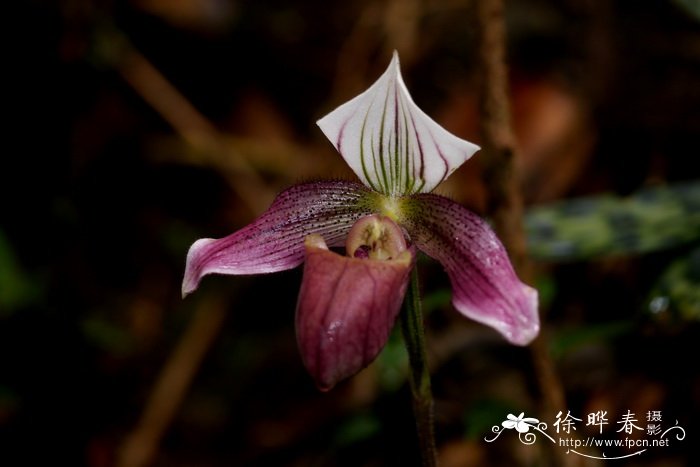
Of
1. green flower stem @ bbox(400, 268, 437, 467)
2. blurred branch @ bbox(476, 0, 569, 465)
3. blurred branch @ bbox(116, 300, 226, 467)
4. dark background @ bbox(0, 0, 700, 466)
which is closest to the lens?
green flower stem @ bbox(400, 268, 437, 467)

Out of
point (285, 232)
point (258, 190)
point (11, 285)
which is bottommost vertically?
point (285, 232)

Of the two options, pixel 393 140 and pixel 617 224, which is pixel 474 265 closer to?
pixel 393 140

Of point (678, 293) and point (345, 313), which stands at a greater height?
point (678, 293)

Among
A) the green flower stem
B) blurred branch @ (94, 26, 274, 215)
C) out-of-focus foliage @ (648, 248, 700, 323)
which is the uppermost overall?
blurred branch @ (94, 26, 274, 215)


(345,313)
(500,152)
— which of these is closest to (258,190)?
(500,152)

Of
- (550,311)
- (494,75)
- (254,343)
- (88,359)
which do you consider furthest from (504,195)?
(88,359)

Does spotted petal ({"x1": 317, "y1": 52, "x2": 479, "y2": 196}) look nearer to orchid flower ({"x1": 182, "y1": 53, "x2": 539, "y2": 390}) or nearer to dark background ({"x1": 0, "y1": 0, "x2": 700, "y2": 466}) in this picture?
orchid flower ({"x1": 182, "y1": 53, "x2": 539, "y2": 390})

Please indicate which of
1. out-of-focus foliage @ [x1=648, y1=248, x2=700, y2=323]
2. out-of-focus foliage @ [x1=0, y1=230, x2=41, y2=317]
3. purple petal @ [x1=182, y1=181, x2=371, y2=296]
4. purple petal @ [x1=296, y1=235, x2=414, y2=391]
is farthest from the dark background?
purple petal @ [x1=296, y1=235, x2=414, y2=391]

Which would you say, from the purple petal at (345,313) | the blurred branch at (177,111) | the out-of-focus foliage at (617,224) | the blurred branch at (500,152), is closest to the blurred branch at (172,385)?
Answer: the blurred branch at (177,111)
